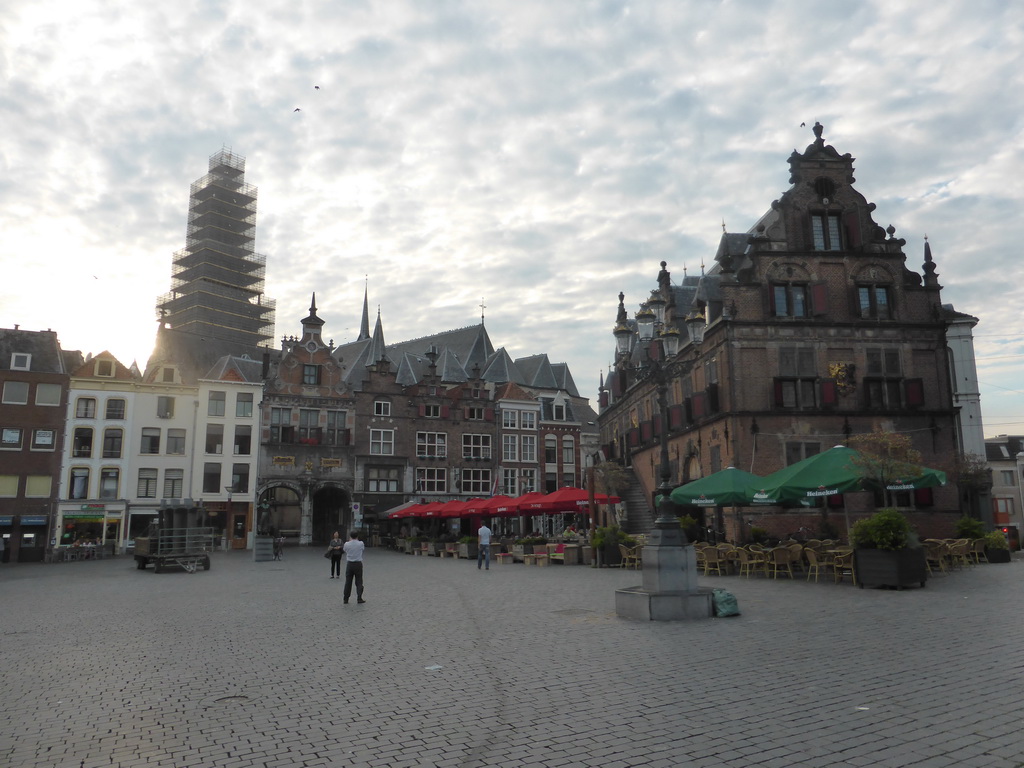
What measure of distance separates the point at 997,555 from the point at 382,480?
40.3 meters

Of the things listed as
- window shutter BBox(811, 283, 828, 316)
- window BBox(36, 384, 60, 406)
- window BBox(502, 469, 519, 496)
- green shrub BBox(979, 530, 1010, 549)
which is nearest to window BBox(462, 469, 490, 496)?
window BBox(502, 469, 519, 496)

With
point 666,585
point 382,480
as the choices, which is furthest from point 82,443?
point 666,585

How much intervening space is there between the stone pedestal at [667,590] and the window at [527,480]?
4815 centimetres

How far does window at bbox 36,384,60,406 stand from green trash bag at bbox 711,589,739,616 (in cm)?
4439

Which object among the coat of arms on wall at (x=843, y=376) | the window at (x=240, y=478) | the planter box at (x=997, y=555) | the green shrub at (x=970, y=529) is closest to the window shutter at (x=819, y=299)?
the coat of arms on wall at (x=843, y=376)

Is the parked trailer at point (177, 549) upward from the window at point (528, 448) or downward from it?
downward

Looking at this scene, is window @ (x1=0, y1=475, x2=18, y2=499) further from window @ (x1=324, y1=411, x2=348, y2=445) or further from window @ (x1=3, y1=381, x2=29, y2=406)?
window @ (x1=324, y1=411, x2=348, y2=445)

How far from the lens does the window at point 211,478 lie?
4903 centimetres

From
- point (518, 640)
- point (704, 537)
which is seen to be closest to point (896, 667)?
point (518, 640)

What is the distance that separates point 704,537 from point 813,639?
2023cm

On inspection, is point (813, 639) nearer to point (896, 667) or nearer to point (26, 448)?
point (896, 667)

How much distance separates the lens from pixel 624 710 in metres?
6.78

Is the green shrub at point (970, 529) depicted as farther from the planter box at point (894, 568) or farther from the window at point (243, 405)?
the window at point (243, 405)

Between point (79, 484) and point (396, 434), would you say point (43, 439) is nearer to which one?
point (79, 484)
